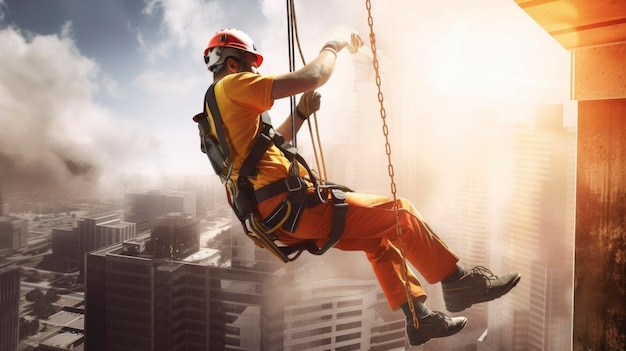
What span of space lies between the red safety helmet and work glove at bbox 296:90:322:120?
44cm

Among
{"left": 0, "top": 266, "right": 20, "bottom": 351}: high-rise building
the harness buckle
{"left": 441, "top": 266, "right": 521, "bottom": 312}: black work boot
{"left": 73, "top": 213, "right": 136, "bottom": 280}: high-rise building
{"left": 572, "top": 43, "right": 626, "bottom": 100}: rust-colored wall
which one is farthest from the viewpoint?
{"left": 73, "top": 213, "right": 136, "bottom": 280}: high-rise building

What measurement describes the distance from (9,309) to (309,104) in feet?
119

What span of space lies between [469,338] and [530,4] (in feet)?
96.2

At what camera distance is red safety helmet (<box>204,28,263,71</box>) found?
1817 millimetres

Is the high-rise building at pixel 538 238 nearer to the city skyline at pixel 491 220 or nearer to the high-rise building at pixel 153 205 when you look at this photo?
the city skyline at pixel 491 220

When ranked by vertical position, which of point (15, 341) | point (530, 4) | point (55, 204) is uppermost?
point (530, 4)

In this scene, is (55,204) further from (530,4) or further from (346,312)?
(530,4)

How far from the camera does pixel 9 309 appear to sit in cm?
2803

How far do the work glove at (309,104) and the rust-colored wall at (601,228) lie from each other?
4.23ft

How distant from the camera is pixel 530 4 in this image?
1119mm

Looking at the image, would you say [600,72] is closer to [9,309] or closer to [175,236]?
[175,236]

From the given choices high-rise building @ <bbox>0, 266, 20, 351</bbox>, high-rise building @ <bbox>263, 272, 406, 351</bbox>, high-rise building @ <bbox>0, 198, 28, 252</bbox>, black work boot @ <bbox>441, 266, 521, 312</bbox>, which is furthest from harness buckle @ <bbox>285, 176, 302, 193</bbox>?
high-rise building @ <bbox>0, 198, 28, 252</bbox>

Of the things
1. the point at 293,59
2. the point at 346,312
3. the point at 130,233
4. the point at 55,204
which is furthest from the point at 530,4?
the point at 55,204

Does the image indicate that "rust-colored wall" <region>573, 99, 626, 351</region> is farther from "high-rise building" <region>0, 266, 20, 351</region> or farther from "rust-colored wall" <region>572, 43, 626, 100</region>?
"high-rise building" <region>0, 266, 20, 351</region>
